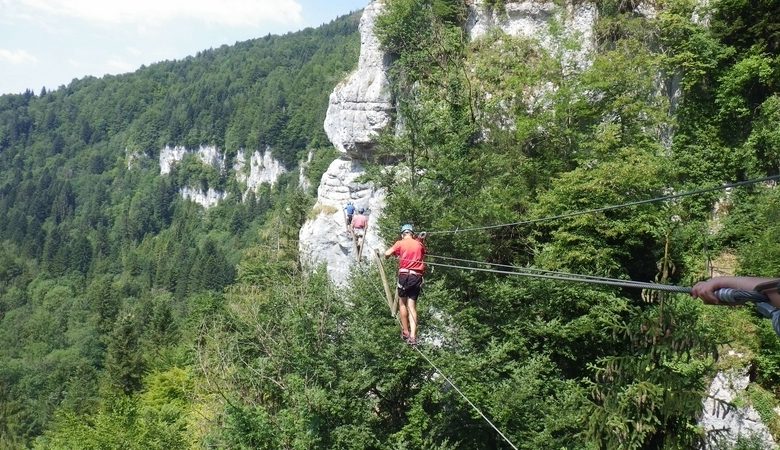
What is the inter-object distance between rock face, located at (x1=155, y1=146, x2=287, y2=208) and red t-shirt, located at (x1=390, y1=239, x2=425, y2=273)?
461 ft

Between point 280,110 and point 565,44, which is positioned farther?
point 280,110

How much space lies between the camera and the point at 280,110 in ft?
514

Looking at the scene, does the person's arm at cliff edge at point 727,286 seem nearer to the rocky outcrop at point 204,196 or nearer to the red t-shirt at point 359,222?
the red t-shirt at point 359,222

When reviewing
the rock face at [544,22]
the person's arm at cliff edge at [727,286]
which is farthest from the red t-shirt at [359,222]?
the person's arm at cliff edge at [727,286]

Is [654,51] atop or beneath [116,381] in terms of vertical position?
atop

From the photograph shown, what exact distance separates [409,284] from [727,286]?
6.72 m

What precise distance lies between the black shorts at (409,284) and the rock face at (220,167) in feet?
461

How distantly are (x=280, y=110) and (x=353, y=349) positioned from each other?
146 meters

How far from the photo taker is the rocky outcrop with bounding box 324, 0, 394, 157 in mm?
29828

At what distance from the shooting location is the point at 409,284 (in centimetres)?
1052

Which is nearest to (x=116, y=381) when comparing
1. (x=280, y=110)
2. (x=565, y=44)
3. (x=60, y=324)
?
(x=565, y=44)

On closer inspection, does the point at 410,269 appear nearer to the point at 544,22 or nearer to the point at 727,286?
the point at 727,286

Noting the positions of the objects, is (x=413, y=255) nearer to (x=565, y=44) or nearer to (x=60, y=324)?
(x=565, y=44)

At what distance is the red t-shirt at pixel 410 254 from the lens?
34.1 ft
